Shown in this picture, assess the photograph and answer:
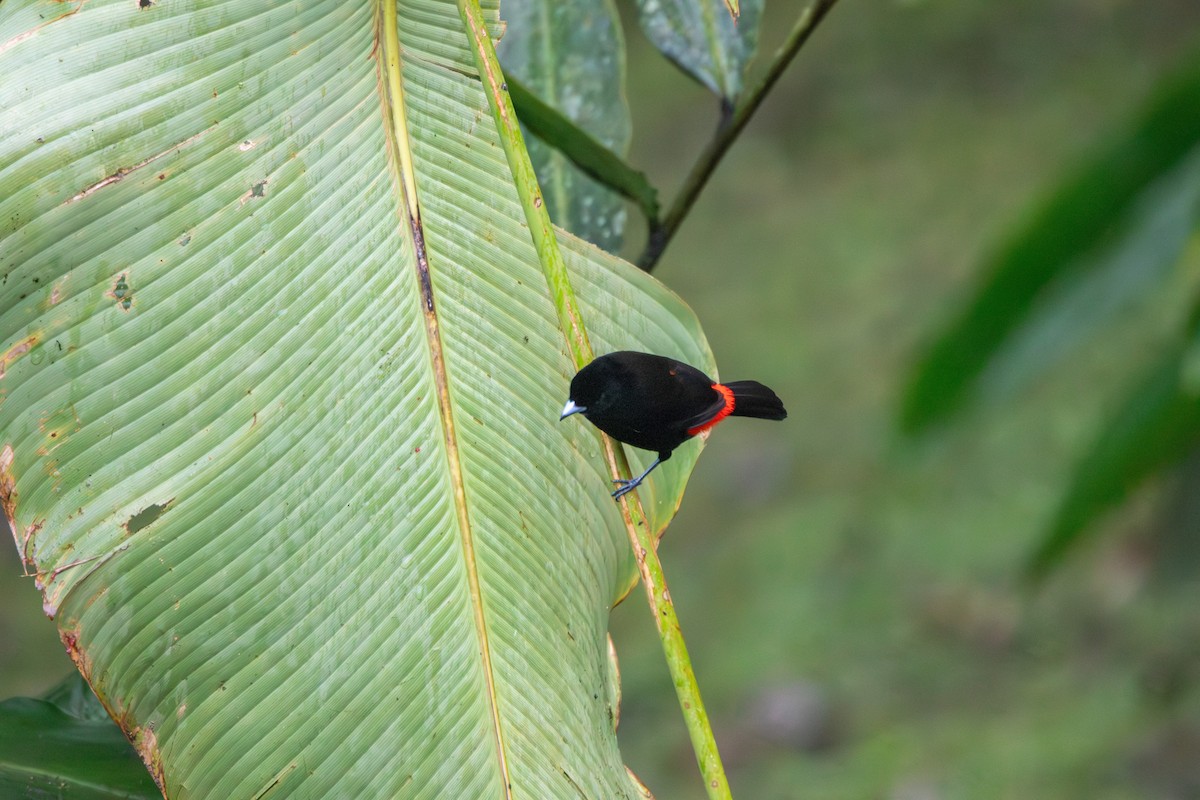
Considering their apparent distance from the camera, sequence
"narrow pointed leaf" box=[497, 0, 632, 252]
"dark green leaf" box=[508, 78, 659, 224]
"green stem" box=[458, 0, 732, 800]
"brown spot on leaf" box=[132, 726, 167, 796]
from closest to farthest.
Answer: "green stem" box=[458, 0, 732, 800]
"brown spot on leaf" box=[132, 726, 167, 796]
"dark green leaf" box=[508, 78, 659, 224]
"narrow pointed leaf" box=[497, 0, 632, 252]

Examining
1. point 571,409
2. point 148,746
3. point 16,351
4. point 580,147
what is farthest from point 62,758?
point 580,147

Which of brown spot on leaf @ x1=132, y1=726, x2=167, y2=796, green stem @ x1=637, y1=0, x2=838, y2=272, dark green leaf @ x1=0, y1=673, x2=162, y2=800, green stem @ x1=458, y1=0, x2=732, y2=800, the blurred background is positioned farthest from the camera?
the blurred background

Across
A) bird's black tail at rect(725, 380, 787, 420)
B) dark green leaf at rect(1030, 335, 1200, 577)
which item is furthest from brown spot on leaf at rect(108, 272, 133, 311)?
dark green leaf at rect(1030, 335, 1200, 577)

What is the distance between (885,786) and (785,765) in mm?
319

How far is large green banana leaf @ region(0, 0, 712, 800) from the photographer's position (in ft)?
3.13

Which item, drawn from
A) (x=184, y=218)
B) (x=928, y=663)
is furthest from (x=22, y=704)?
(x=928, y=663)

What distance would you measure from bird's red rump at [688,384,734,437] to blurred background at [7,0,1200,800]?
0.68ft

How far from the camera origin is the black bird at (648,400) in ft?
3.67

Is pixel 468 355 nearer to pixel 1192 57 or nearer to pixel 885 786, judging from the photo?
pixel 1192 57

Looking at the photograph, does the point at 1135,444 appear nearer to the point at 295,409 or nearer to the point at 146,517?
the point at 295,409

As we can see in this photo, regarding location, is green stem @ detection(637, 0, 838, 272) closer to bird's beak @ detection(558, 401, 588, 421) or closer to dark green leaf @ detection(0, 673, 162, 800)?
bird's beak @ detection(558, 401, 588, 421)

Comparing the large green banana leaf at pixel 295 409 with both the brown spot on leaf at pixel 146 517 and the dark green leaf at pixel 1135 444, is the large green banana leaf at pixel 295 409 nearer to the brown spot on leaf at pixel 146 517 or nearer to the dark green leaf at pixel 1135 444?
the brown spot on leaf at pixel 146 517

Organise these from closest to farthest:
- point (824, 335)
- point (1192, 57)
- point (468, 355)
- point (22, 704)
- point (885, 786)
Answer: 1. point (1192, 57)
2. point (468, 355)
3. point (22, 704)
4. point (885, 786)
5. point (824, 335)

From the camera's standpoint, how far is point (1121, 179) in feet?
3.33
